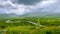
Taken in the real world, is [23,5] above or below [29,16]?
above

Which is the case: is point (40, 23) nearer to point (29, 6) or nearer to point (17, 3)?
point (29, 6)

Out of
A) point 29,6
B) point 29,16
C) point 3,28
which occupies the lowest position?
point 3,28

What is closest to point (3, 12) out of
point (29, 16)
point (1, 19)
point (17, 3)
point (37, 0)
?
point (1, 19)

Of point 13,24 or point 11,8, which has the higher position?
point 11,8

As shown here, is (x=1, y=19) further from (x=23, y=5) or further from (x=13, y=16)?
(x=23, y=5)

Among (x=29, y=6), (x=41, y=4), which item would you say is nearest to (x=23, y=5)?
(x=29, y=6)
